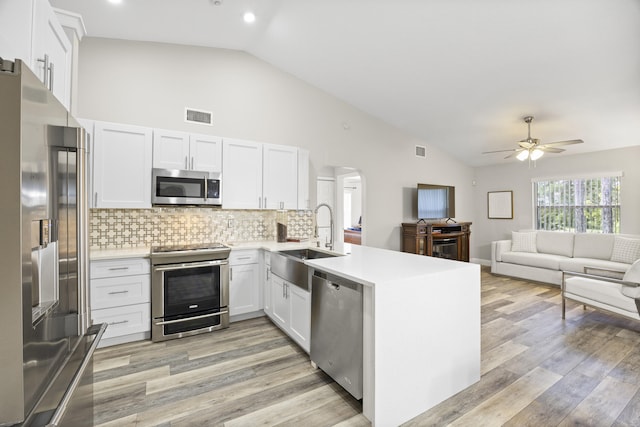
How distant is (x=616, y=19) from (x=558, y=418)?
3490mm

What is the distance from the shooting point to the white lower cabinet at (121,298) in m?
2.85

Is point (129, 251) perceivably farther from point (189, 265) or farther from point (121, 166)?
point (121, 166)

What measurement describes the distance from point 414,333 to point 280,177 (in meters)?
2.82

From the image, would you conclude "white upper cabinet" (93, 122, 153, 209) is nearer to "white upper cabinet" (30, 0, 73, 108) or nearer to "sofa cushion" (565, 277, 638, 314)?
"white upper cabinet" (30, 0, 73, 108)

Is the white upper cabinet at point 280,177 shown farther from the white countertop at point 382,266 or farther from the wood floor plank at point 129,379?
the wood floor plank at point 129,379

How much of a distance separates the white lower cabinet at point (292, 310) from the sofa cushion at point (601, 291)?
10.5 feet

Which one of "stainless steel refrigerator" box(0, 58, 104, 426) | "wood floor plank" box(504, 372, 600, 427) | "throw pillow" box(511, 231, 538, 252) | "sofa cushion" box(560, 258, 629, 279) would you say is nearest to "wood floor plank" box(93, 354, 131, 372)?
"stainless steel refrigerator" box(0, 58, 104, 426)

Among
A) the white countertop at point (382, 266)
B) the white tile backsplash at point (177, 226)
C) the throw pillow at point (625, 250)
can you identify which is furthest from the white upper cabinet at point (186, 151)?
the throw pillow at point (625, 250)

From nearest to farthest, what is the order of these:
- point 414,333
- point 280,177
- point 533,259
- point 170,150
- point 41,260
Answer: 1. point 41,260
2. point 414,333
3. point 170,150
4. point 280,177
5. point 533,259

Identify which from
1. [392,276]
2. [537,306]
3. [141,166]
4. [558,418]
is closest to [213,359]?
[392,276]

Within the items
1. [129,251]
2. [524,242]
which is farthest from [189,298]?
[524,242]

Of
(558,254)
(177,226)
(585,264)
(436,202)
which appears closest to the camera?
(177,226)

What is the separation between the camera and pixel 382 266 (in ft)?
7.29

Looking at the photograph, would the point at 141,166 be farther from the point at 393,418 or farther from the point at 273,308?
the point at 393,418
